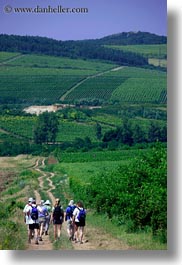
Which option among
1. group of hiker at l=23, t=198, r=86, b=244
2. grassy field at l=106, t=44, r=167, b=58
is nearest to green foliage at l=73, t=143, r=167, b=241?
group of hiker at l=23, t=198, r=86, b=244

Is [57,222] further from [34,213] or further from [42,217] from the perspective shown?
[34,213]

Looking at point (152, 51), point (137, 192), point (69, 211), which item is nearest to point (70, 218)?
point (69, 211)

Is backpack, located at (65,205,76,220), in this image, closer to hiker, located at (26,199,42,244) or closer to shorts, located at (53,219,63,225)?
shorts, located at (53,219,63,225)

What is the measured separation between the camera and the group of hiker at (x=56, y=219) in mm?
20781

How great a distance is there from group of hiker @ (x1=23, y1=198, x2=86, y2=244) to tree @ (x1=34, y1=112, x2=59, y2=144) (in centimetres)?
154

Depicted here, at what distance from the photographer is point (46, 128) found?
22.0 meters

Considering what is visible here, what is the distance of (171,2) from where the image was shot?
67.5ft

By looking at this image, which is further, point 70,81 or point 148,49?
point 70,81

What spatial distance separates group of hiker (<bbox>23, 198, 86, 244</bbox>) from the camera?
20781 mm

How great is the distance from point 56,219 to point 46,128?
2086 mm

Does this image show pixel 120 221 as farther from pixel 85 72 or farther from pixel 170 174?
pixel 85 72

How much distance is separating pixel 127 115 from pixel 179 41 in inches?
87.7

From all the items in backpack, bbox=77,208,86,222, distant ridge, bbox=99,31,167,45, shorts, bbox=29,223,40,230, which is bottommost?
shorts, bbox=29,223,40,230

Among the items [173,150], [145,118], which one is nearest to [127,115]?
[145,118]
